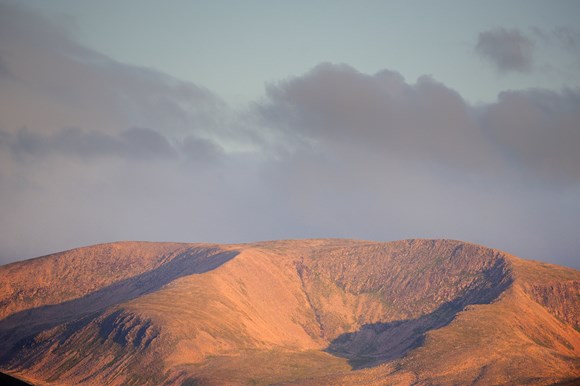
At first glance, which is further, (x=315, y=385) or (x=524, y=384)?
(x=315, y=385)

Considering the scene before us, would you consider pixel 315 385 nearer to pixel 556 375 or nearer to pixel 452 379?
pixel 452 379

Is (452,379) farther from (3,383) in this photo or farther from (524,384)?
(3,383)

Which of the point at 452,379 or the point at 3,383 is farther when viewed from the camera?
the point at 452,379

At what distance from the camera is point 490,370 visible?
7781 inches

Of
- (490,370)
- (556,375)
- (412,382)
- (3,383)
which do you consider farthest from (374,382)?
(3,383)

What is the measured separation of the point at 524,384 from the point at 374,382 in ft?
130

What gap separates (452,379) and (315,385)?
36556mm

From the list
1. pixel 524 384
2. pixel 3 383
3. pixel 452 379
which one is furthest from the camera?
pixel 452 379

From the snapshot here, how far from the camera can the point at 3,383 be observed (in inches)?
770

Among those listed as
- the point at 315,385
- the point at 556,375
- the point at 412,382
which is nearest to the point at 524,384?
the point at 556,375

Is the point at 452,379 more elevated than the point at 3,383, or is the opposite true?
the point at 3,383

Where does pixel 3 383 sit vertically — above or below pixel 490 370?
above

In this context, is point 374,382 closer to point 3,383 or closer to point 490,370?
point 490,370

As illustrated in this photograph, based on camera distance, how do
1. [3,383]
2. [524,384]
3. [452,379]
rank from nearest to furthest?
[3,383] < [524,384] < [452,379]
